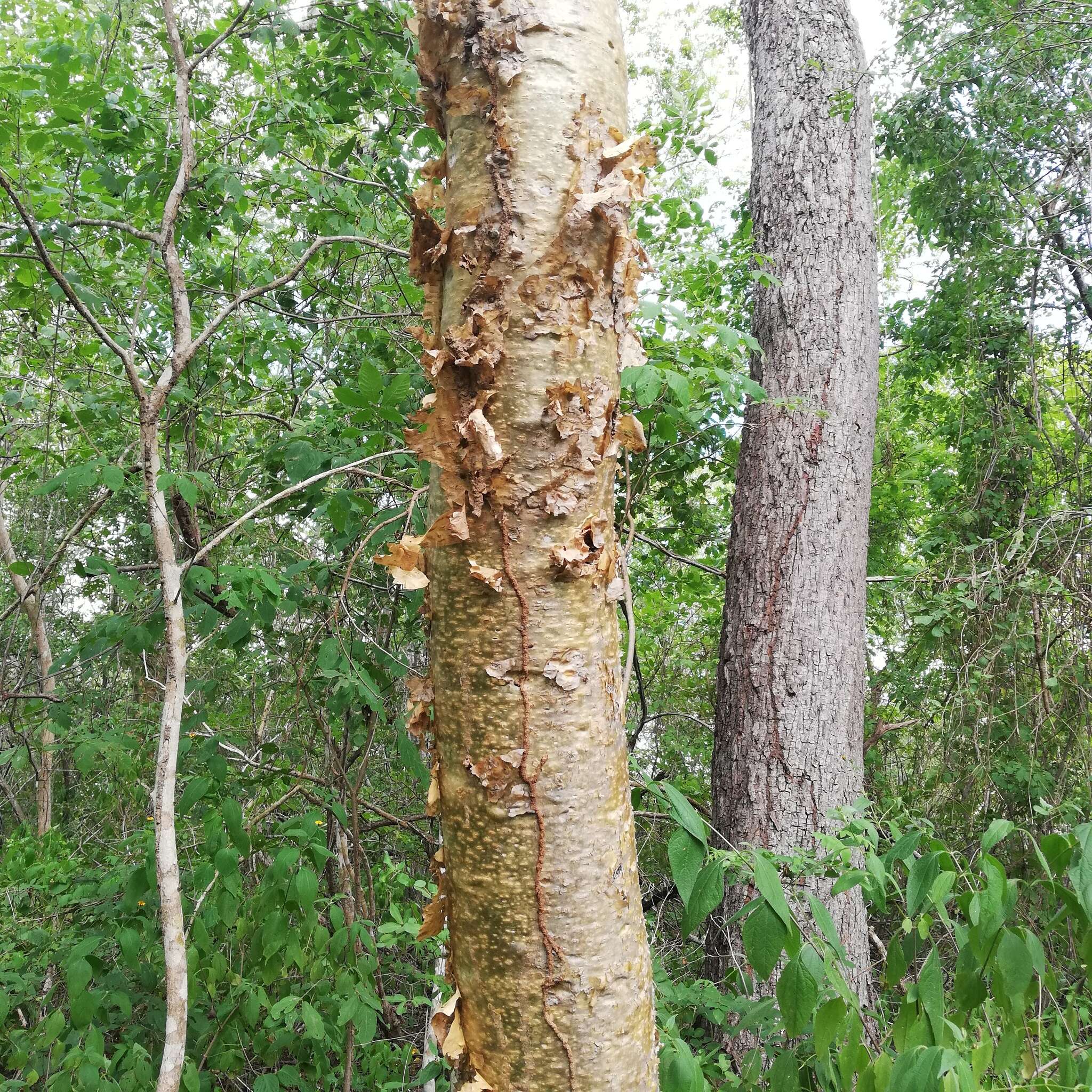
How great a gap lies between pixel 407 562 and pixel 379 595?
2.01 metres

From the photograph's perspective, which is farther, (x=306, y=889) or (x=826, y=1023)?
(x=306, y=889)

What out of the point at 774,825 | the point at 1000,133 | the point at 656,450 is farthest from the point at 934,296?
the point at 774,825

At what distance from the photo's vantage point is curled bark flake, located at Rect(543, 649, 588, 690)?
771 mm

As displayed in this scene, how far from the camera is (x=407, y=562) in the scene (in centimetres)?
86

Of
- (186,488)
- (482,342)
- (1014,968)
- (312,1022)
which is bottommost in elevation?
(312,1022)

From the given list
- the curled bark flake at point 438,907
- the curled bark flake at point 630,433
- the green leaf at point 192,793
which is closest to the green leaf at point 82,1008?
the green leaf at point 192,793

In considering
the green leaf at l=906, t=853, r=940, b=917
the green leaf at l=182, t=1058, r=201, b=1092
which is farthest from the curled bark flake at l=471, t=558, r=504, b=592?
the green leaf at l=182, t=1058, r=201, b=1092

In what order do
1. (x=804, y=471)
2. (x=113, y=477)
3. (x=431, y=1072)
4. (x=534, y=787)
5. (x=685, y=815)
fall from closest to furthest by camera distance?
1. (x=534, y=787)
2. (x=685, y=815)
3. (x=431, y=1072)
4. (x=113, y=477)
5. (x=804, y=471)

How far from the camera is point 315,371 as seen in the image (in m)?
3.31

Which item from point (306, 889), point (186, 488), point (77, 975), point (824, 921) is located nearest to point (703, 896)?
point (824, 921)

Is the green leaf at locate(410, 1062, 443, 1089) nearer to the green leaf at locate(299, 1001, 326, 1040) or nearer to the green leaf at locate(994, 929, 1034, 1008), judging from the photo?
the green leaf at locate(299, 1001, 326, 1040)

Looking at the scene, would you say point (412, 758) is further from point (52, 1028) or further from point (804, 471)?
point (804, 471)

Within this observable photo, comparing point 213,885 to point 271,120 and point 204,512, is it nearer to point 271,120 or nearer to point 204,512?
point 204,512

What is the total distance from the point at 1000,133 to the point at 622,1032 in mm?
4969
